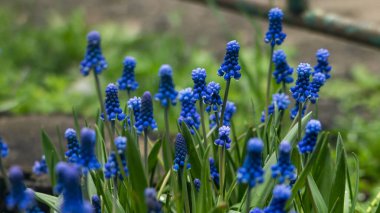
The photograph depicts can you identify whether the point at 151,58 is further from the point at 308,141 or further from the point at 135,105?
the point at 308,141

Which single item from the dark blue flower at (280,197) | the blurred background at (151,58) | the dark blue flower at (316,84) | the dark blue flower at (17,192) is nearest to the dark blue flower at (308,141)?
the dark blue flower at (316,84)

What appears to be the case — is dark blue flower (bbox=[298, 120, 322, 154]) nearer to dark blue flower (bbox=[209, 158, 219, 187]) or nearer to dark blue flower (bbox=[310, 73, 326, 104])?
dark blue flower (bbox=[310, 73, 326, 104])

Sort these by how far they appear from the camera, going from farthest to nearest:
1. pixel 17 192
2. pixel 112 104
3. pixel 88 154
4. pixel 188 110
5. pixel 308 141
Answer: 1. pixel 188 110
2. pixel 112 104
3. pixel 308 141
4. pixel 88 154
5. pixel 17 192

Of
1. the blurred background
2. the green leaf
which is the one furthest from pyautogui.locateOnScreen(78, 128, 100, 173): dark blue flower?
the blurred background

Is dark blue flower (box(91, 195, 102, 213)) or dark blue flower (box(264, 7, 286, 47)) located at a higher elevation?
dark blue flower (box(264, 7, 286, 47))

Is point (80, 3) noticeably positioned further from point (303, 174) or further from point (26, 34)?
point (303, 174)

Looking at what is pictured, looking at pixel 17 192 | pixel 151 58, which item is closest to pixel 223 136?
pixel 17 192

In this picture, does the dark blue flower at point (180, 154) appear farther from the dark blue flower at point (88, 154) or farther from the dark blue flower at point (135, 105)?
the dark blue flower at point (88, 154)
